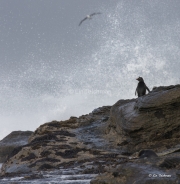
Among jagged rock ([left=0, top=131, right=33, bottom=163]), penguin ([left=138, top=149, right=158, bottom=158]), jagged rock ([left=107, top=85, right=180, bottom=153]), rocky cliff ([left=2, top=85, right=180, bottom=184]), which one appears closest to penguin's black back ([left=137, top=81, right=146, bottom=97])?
rocky cliff ([left=2, top=85, right=180, bottom=184])

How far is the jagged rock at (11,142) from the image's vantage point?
190 ft

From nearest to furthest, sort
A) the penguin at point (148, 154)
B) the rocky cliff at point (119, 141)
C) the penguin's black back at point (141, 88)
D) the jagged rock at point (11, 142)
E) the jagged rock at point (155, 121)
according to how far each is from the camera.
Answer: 1. the penguin at point (148, 154)
2. the rocky cliff at point (119, 141)
3. the jagged rock at point (155, 121)
4. the penguin's black back at point (141, 88)
5. the jagged rock at point (11, 142)

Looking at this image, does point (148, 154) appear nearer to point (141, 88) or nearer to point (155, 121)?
point (155, 121)

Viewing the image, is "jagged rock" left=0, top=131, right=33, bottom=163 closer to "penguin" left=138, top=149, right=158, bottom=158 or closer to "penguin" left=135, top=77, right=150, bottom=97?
"penguin" left=135, top=77, right=150, bottom=97

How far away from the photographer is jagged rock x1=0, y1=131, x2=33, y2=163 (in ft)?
190

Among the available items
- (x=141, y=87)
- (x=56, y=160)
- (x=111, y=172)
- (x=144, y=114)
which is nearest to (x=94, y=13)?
(x=141, y=87)

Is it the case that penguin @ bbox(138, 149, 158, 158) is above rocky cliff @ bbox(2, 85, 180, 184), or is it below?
below

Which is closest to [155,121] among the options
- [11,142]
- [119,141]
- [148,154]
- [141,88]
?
[119,141]

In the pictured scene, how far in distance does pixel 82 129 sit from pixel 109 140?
7.34 metres

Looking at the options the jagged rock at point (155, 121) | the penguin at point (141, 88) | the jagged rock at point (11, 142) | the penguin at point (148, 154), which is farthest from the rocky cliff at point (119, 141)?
the jagged rock at point (11, 142)

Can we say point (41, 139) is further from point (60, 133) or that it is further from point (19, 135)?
point (19, 135)

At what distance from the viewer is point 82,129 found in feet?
142

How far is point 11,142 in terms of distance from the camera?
196 ft

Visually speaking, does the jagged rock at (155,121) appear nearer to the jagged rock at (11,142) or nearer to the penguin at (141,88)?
the penguin at (141,88)
